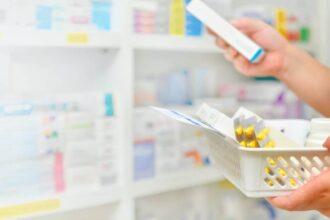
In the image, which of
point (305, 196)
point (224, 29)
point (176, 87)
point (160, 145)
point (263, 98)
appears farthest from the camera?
point (263, 98)

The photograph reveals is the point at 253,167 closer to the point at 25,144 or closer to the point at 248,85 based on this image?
the point at 25,144

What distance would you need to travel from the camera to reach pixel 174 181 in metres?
1.24

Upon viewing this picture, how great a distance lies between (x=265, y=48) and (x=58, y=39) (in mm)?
458

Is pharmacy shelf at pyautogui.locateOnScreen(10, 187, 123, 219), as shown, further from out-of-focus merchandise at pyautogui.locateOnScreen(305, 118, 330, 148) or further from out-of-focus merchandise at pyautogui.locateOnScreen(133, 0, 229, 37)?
out-of-focus merchandise at pyautogui.locateOnScreen(305, 118, 330, 148)

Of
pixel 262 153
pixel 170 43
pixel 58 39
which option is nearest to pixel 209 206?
pixel 170 43

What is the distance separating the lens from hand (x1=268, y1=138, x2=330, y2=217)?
2.10ft

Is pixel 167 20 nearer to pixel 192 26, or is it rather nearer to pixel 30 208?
pixel 192 26

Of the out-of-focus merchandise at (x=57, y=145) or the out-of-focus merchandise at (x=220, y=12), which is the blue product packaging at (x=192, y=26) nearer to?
the out-of-focus merchandise at (x=220, y=12)

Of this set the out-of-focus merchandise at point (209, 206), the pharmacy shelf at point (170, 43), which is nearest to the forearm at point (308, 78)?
the pharmacy shelf at point (170, 43)

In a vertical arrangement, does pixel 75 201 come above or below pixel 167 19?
below

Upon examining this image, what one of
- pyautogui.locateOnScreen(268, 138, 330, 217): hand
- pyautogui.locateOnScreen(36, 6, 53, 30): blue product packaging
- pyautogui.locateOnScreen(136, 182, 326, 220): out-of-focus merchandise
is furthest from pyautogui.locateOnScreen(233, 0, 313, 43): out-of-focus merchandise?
pyautogui.locateOnScreen(268, 138, 330, 217): hand

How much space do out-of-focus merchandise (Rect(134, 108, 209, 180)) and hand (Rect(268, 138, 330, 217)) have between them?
0.54 metres

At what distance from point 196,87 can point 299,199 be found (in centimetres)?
75

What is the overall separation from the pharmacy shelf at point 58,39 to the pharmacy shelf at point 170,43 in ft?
0.22
